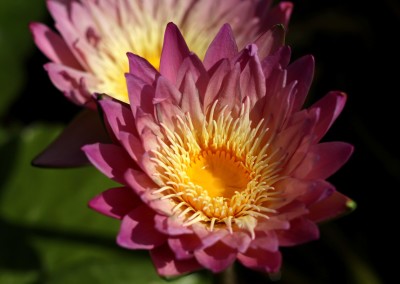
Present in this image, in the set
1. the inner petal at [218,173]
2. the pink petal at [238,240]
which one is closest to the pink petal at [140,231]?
the pink petal at [238,240]

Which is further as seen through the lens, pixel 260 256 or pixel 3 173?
pixel 3 173

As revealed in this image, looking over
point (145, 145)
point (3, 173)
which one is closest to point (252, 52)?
point (145, 145)

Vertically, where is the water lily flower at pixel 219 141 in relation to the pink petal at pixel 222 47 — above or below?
below

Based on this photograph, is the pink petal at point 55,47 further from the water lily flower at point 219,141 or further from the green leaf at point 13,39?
the green leaf at point 13,39

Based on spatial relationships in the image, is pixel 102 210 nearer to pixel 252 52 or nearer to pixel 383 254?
pixel 252 52

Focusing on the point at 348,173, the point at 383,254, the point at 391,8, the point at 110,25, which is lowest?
the point at 383,254

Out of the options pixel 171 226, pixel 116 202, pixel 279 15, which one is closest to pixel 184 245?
pixel 171 226

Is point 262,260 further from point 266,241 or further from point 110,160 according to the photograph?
point 110,160
